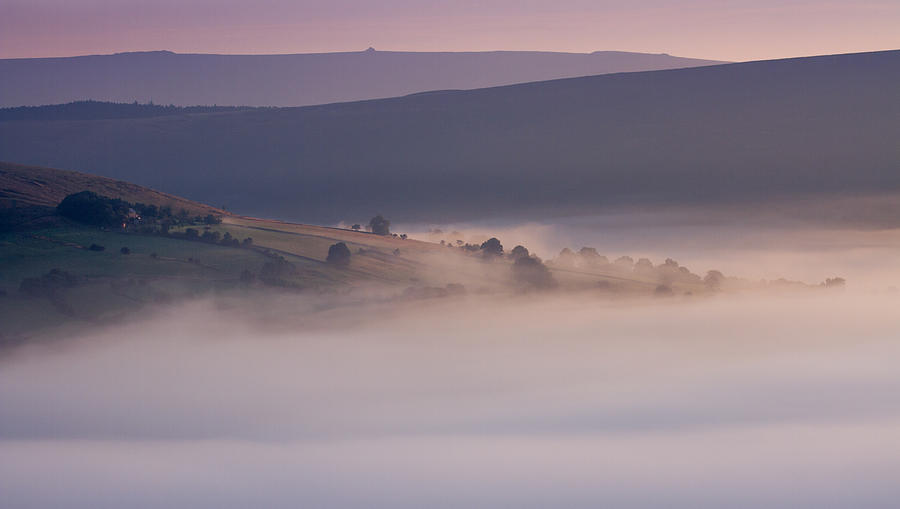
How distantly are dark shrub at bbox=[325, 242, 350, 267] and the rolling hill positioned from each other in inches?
3678

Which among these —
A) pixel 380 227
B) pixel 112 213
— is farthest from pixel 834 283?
pixel 112 213

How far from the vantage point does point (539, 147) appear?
167000 millimetres

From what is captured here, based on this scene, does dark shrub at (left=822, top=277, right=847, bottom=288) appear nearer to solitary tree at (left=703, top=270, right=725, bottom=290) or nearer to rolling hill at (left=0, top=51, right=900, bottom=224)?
solitary tree at (left=703, top=270, right=725, bottom=290)

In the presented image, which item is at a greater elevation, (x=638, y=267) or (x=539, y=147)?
(x=539, y=147)

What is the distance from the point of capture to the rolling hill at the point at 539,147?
489ft

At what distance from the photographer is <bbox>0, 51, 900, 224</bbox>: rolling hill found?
149000 mm

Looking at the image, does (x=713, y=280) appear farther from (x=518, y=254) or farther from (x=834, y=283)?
(x=834, y=283)

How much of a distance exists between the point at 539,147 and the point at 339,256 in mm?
125771

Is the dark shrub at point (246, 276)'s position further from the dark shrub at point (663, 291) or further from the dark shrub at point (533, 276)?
the dark shrub at point (663, 291)

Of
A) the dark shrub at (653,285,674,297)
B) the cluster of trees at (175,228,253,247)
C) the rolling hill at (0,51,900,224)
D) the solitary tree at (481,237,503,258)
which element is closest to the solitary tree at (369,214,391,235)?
the solitary tree at (481,237,503,258)

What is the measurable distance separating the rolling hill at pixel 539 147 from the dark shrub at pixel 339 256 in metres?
93.4

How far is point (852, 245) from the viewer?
121 m

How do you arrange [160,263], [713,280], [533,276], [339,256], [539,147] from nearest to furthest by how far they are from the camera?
[160,263], [339,256], [533,276], [713,280], [539,147]

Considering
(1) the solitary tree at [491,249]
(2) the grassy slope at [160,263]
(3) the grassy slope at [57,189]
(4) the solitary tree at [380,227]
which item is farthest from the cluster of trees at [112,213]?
(1) the solitary tree at [491,249]
